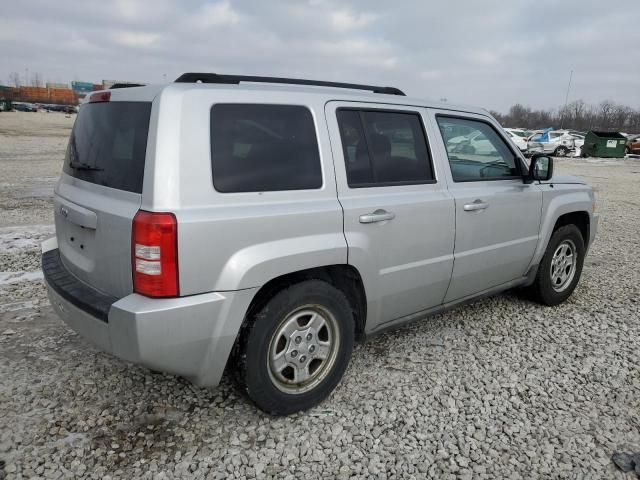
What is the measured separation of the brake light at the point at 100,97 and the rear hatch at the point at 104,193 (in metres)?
0.02

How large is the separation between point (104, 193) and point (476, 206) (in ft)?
8.05

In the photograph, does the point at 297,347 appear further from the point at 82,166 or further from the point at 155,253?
the point at 82,166

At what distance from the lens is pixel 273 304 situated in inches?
102

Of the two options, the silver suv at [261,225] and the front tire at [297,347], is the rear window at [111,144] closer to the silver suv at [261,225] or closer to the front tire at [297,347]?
the silver suv at [261,225]

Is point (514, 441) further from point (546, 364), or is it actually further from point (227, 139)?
point (227, 139)

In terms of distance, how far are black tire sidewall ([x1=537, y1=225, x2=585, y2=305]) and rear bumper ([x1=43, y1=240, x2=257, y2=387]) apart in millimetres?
3080

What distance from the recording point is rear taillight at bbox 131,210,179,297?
2.22 metres

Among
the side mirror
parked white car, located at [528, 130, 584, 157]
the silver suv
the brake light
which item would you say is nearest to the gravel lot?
the silver suv

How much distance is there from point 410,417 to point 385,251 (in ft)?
3.28

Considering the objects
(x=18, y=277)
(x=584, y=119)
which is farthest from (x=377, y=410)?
(x=584, y=119)

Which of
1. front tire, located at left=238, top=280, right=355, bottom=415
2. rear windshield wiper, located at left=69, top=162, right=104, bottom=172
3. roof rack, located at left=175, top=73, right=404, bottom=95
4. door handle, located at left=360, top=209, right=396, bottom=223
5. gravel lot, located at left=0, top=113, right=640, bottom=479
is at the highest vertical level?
roof rack, located at left=175, top=73, right=404, bottom=95

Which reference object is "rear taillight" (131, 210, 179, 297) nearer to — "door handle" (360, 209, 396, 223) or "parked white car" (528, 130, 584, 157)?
"door handle" (360, 209, 396, 223)

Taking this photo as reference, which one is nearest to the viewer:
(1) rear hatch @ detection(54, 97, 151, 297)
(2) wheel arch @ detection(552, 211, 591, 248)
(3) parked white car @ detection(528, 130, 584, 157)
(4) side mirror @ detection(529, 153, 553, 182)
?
(1) rear hatch @ detection(54, 97, 151, 297)

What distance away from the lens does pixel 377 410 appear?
9.69 ft
